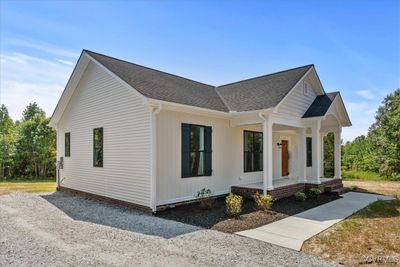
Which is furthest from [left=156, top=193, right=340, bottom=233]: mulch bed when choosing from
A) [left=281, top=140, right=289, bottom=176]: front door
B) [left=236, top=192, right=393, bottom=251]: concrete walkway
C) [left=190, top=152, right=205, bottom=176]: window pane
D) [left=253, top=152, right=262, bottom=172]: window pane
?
[left=281, top=140, right=289, bottom=176]: front door

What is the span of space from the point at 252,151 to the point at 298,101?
2801 mm

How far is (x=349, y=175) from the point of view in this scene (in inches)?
737

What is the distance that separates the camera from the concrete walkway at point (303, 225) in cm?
556

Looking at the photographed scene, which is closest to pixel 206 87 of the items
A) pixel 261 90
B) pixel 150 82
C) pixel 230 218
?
pixel 261 90

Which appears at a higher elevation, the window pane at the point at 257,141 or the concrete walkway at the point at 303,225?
the window pane at the point at 257,141

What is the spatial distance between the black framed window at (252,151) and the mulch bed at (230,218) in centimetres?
192

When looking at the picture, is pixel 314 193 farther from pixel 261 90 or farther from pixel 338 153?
pixel 261 90

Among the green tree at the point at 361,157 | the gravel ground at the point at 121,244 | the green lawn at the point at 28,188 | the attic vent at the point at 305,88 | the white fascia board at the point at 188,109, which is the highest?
the attic vent at the point at 305,88

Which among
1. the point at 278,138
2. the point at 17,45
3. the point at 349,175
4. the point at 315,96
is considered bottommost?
the point at 349,175

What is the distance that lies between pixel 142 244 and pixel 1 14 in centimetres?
847

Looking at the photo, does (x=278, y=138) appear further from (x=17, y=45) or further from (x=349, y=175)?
(x=17, y=45)

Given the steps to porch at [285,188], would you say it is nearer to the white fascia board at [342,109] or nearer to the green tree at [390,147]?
the white fascia board at [342,109]

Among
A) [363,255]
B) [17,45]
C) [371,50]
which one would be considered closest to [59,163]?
[17,45]

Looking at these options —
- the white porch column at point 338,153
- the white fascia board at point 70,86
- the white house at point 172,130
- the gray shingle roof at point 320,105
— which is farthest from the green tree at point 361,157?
the white fascia board at point 70,86
